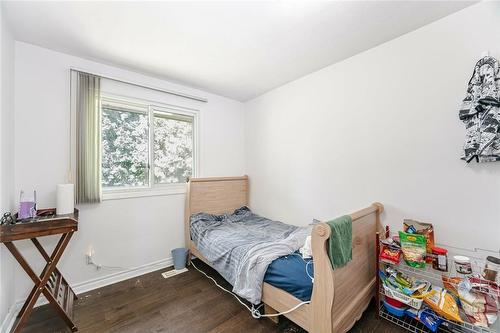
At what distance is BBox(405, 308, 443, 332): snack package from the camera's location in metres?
1.38

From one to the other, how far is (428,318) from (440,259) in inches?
15.8

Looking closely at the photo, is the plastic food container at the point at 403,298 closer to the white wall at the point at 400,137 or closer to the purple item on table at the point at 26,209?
the white wall at the point at 400,137

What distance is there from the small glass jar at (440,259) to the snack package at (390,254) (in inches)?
8.6

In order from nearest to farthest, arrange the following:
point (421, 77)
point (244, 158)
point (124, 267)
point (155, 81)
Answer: point (421, 77) < point (124, 267) < point (155, 81) < point (244, 158)

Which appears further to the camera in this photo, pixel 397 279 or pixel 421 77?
pixel 421 77

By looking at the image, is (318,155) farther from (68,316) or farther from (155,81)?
(68,316)

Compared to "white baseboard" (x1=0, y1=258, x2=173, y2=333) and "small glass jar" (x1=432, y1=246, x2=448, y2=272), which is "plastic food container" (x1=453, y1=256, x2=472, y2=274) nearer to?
"small glass jar" (x1=432, y1=246, x2=448, y2=272)

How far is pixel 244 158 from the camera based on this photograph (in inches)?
141

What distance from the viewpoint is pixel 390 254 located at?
→ 5.23 ft

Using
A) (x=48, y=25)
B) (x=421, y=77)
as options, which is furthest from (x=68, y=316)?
(x=421, y=77)

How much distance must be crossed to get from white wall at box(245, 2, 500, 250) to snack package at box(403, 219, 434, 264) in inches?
5.0

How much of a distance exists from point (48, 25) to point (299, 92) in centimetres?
246

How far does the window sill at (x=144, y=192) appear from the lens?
2.31 metres

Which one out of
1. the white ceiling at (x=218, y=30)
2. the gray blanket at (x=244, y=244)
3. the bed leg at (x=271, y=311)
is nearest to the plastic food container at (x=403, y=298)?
the gray blanket at (x=244, y=244)
